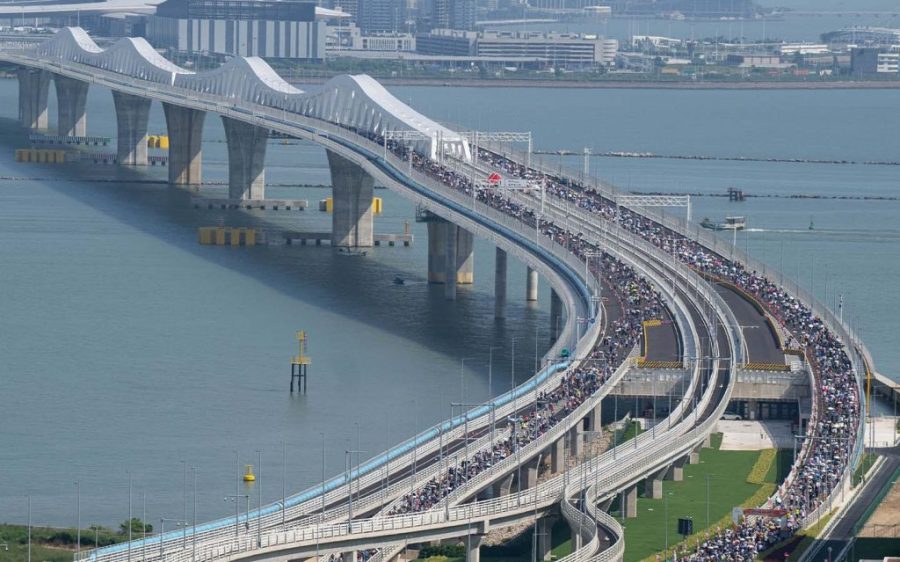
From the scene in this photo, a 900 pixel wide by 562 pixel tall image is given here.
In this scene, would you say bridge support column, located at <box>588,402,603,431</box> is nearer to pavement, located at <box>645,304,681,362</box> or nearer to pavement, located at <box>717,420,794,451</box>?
pavement, located at <box>717,420,794,451</box>

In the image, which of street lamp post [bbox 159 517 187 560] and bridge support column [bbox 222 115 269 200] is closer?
street lamp post [bbox 159 517 187 560]

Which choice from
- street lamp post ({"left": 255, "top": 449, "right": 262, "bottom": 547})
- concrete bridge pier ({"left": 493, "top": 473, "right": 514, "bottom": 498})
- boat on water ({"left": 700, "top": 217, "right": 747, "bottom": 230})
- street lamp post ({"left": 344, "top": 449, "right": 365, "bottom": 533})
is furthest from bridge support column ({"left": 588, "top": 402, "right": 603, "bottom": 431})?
boat on water ({"left": 700, "top": 217, "right": 747, "bottom": 230})

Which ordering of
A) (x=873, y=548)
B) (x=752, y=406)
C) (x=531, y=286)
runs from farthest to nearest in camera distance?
1. (x=531, y=286)
2. (x=752, y=406)
3. (x=873, y=548)

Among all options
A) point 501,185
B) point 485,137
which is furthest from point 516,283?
point 485,137

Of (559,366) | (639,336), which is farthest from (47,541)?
(639,336)

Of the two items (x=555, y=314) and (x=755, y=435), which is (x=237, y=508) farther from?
(x=555, y=314)

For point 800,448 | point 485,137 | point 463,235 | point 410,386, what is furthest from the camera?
point 485,137

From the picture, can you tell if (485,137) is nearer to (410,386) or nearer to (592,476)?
(410,386)
